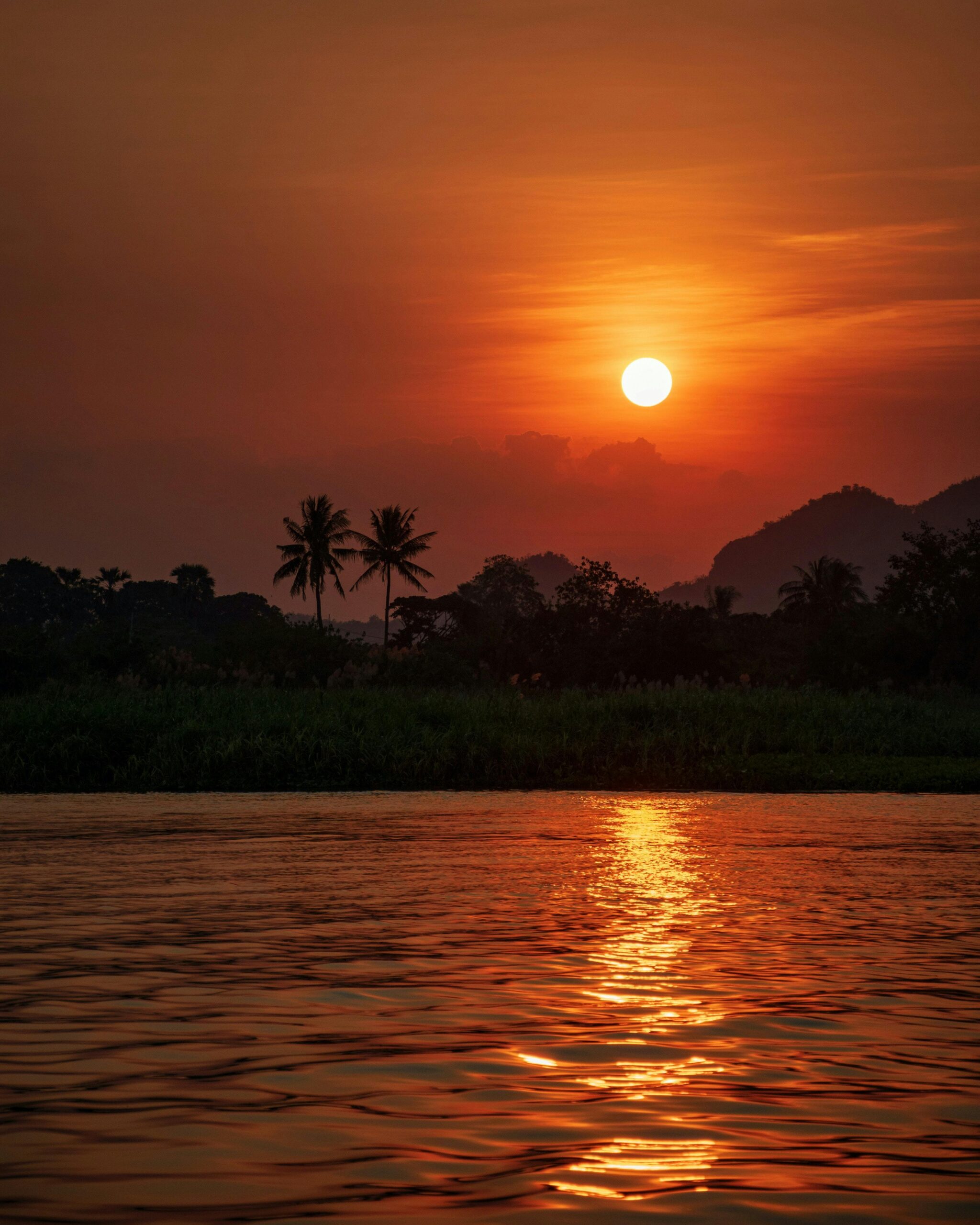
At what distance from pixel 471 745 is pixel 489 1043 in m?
28.0

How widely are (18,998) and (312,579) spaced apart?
291ft

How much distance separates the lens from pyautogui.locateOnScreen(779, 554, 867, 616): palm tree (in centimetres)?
11069

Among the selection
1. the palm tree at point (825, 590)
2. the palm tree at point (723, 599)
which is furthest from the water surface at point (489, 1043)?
the palm tree at point (723, 599)

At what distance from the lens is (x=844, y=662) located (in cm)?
6469

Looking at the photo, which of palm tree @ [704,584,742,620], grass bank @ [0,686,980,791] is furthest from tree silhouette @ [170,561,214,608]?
grass bank @ [0,686,980,791]

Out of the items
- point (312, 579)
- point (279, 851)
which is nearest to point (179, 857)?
point (279, 851)

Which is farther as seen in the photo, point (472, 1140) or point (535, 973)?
point (535, 973)

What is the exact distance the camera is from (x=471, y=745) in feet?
117

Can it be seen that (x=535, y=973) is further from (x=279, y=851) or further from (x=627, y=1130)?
(x=279, y=851)

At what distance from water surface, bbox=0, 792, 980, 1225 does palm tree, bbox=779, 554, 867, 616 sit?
96411 millimetres

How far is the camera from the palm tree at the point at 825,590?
11069cm

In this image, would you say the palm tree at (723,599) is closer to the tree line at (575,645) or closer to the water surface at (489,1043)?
the tree line at (575,645)

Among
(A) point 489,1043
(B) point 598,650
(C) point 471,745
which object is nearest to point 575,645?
(B) point 598,650

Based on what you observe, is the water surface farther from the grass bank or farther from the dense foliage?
the dense foliage
